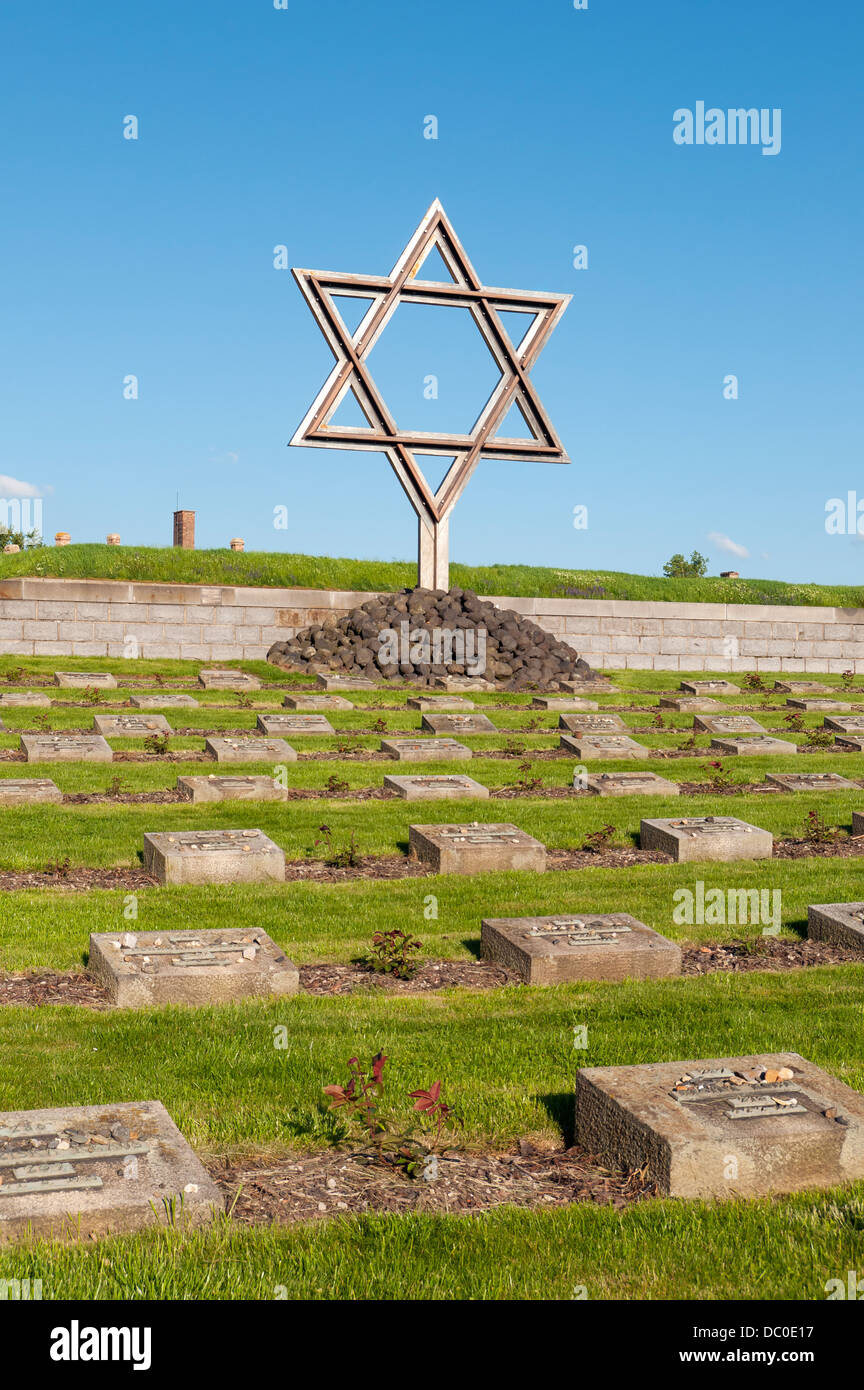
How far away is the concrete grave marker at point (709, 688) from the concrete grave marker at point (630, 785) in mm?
9950

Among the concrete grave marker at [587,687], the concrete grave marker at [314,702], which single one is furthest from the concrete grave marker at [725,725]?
the concrete grave marker at [314,702]

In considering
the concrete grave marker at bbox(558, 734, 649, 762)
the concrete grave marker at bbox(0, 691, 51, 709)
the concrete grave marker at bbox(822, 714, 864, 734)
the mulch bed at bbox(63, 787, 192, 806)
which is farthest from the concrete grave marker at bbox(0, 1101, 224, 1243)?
the concrete grave marker at bbox(822, 714, 864, 734)

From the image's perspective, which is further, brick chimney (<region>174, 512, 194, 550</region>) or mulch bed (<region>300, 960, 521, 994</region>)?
brick chimney (<region>174, 512, 194, 550</region>)

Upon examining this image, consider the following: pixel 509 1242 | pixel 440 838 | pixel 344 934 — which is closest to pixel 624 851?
pixel 440 838

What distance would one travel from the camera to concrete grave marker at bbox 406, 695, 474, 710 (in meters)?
18.9

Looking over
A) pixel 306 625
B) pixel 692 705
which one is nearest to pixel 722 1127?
pixel 692 705

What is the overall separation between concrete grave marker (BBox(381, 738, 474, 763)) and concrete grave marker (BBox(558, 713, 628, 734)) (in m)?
2.66

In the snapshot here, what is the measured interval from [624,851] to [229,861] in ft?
12.2

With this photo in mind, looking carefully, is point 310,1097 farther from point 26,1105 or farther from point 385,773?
point 385,773

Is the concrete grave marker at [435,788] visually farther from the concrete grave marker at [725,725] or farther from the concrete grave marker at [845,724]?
the concrete grave marker at [845,724]

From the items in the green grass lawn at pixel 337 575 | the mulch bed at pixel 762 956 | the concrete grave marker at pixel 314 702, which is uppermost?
the green grass lawn at pixel 337 575

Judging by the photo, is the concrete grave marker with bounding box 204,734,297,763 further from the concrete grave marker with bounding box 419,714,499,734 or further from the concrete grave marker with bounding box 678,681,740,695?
the concrete grave marker with bounding box 678,681,740,695

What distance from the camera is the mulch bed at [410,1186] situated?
4.30m

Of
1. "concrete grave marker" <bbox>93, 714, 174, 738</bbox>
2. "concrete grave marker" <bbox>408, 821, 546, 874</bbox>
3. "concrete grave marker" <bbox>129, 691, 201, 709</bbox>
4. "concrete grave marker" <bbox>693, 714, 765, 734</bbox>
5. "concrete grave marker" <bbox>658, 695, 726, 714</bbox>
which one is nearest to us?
"concrete grave marker" <bbox>408, 821, 546, 874</bbox>
